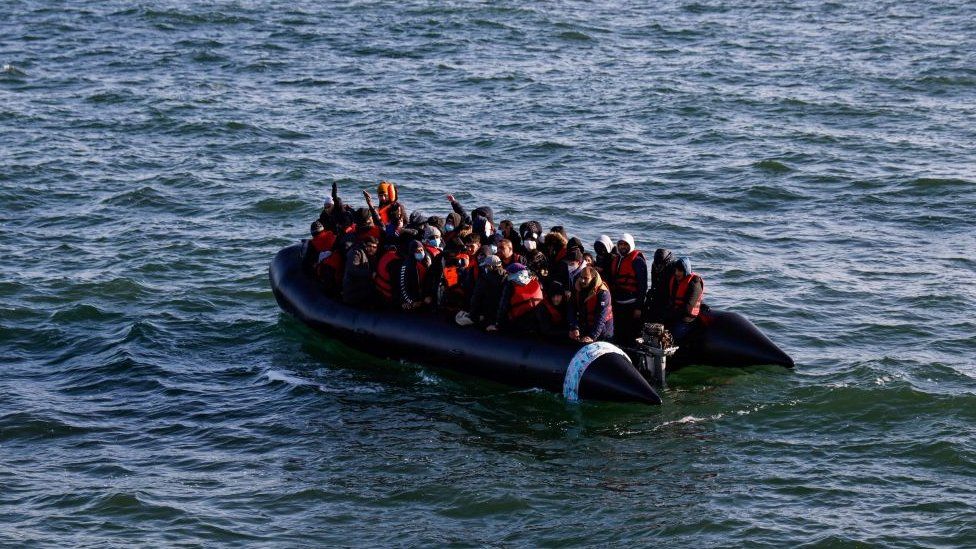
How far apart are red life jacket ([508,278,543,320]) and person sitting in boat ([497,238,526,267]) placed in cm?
61

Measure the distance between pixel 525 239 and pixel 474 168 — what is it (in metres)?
9.57

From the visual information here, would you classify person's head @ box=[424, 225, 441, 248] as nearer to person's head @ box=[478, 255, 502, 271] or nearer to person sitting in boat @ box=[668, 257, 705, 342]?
person's head @ box=[478, 255, 502, 271]

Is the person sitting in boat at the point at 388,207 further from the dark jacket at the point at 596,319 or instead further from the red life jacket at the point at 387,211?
the dark jacket at the point at 596,319

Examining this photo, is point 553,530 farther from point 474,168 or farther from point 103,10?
point 103,10

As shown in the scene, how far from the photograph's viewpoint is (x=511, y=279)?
1477 centimetres

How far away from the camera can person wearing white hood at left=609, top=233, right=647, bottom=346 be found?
1525 centimetres

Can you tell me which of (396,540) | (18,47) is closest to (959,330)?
(396,540)

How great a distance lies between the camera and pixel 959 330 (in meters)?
17.3

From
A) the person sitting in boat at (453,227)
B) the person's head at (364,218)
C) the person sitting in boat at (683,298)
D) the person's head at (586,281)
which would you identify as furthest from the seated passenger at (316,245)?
the person sitting in boat at (683,298)

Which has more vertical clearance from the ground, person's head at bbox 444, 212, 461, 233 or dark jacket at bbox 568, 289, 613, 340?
person's head at bbox 444, 212, 461, 233

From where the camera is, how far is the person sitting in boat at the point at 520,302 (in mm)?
14812

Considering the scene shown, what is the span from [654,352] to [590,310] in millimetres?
882

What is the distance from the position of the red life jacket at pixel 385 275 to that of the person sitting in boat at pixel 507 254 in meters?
1.41

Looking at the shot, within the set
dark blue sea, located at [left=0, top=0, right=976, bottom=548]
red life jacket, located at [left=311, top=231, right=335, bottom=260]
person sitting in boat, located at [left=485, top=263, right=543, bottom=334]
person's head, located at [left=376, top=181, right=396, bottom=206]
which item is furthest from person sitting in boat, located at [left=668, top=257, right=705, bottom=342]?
person's head, located at [left=376, top=181, right=396, bottom=206]
